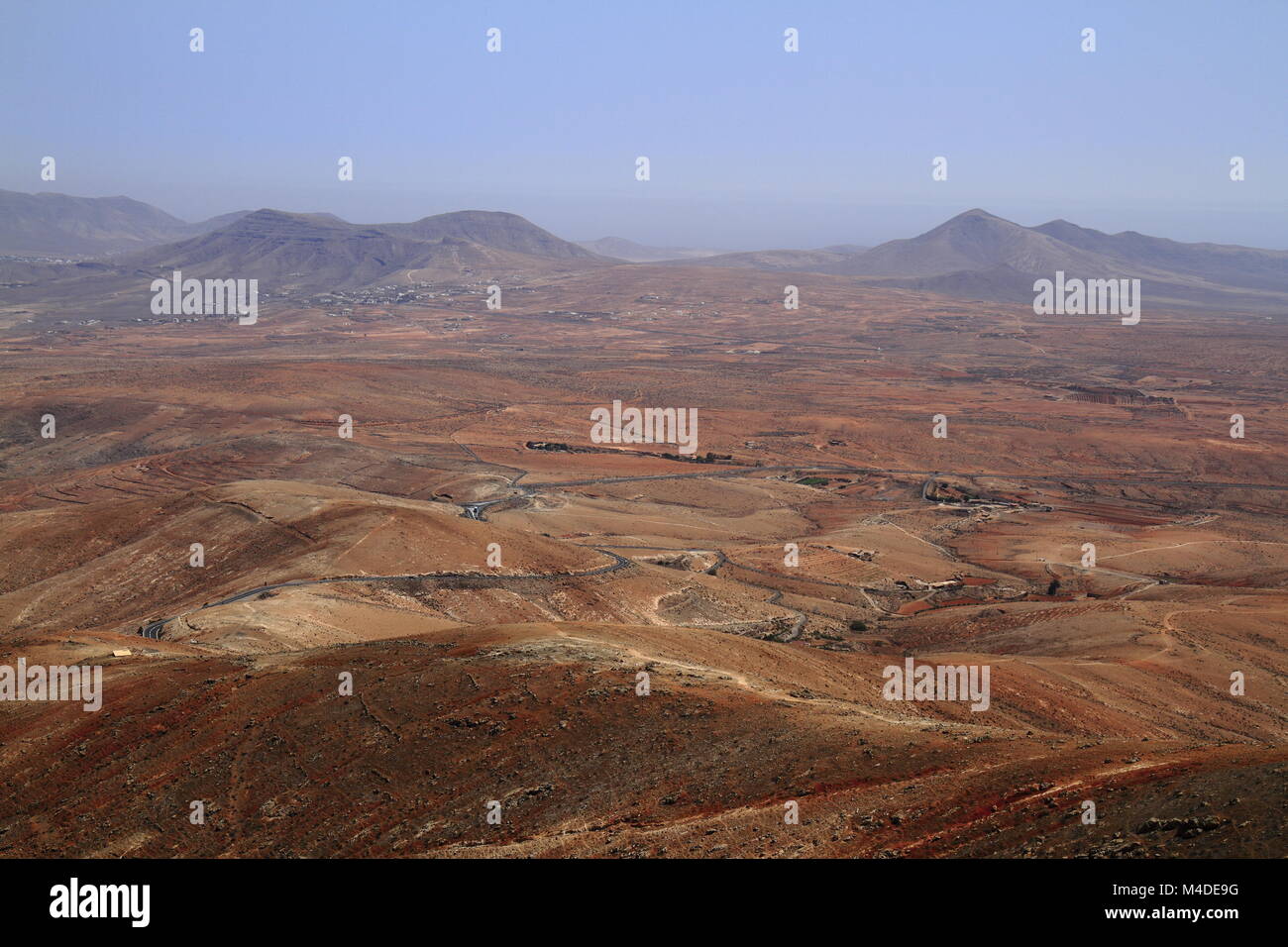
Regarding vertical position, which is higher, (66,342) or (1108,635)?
(66,342)

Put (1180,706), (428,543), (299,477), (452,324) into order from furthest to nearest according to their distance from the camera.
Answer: (452,324) → (299,477) → (428,543) → (1180,706)

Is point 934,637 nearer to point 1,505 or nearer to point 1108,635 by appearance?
point 1108,635

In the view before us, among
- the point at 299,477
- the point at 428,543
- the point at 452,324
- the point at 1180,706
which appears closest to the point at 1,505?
the point at 299,477
